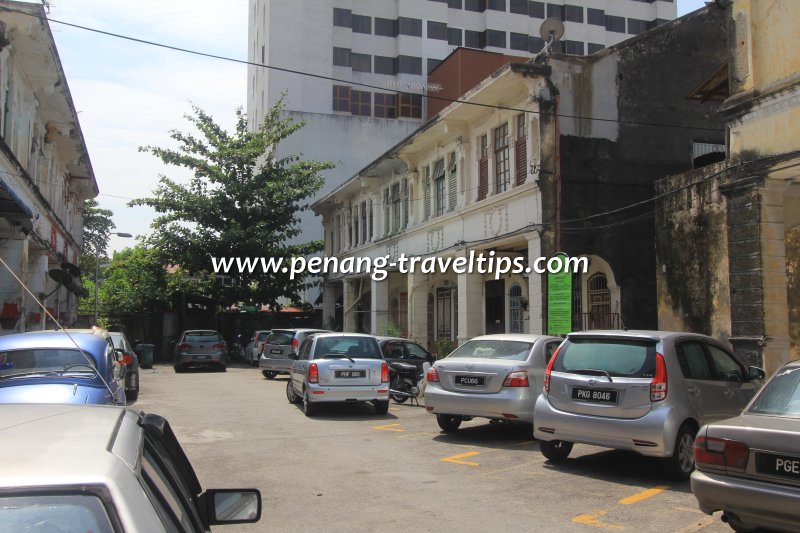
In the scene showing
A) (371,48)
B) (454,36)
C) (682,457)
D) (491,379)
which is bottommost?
(682,457)

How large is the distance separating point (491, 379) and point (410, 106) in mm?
43823

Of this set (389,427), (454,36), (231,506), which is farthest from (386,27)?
(231,506)

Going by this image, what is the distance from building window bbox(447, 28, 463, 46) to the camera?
55.0m

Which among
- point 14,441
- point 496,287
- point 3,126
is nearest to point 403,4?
point 496,287

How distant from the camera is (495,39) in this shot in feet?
182

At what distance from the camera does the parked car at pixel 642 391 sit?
8055 millimetres

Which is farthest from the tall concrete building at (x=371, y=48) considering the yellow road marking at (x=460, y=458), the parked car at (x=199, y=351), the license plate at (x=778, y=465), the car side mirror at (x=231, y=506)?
the car side mirror at (x=231, y=506)

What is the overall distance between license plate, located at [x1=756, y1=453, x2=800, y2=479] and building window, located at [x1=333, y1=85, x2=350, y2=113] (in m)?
47.4

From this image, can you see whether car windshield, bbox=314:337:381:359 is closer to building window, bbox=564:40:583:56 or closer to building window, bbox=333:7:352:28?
building window, bbox=333:7:352:28

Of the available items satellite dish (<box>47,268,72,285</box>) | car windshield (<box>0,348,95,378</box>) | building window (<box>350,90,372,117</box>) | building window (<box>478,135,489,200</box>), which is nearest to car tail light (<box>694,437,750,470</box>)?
car windshield (<box>0,348,95,378</box>)

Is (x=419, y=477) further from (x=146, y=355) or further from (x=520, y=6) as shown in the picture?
(x=520, y=6)

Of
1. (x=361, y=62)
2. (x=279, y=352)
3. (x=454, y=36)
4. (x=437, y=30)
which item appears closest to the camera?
(x=279, y=352)

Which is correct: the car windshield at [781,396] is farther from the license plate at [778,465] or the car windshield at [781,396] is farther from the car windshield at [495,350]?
the car windshield at [495,350]

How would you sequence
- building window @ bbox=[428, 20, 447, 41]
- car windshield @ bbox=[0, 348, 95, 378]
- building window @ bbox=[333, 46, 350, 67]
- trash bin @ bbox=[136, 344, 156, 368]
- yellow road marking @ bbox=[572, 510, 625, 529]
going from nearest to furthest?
yellow road marking @ bbox=[572, 510, 625, 529], car windshield @ bbox=[0, 348, 95, 378], trash bin @ bbox=[136, 344, 156, 368], building window @ bbox=[333, 46, 350, 67], building window @ bbox=[428, 20, 447, 41]
